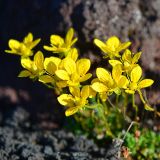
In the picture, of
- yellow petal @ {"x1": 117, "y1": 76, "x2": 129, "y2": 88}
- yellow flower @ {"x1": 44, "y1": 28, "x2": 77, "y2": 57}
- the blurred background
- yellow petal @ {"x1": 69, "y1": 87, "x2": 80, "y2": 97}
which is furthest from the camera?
the blurred background

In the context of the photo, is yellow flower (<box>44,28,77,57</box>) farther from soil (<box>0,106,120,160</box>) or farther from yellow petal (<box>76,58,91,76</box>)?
soil (<box>0,106,120,160</box>)

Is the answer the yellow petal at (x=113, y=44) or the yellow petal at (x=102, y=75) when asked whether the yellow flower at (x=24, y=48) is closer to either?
the yellow petal at (x=113, y=44)

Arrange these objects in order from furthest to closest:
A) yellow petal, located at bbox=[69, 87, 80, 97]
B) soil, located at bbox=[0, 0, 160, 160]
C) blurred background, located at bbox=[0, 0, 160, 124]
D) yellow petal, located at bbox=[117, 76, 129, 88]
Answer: blurred background, located at bbox=[0, 0, 160, 124] < soil, located at bbox=[0, 0, 160, 160] < yellow petal, located at bbox=[69, 87, 80, 97] < yellow petal, located at bbox=[117, 76, 129, 88]

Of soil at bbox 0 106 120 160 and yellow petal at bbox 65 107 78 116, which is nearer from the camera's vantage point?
yellow petal at bbox 65 107 78 116

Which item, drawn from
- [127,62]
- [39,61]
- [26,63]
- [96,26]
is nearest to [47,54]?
[96,26]

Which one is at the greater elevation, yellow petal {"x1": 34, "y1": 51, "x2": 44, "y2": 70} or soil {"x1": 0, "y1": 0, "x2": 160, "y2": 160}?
yellow petal {"x1": 34, "y1": 51, "x2": 44, "y2": 70}

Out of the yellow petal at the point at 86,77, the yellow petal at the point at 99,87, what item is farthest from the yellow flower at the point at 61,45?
the yellow petal at the point at 99,87

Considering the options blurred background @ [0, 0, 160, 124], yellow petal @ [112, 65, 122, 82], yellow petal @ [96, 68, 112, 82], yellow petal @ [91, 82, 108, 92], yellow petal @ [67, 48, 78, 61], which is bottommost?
blurred background @ [0, 0, 160, 124]

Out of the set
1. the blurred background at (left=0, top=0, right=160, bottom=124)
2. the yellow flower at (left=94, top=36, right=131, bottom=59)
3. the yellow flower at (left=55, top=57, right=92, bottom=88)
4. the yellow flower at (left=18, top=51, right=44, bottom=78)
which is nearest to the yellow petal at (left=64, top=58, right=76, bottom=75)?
the yellow flower at (left=55, top=57, right=92, bottom=88)
